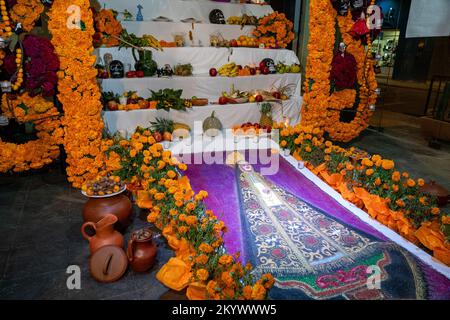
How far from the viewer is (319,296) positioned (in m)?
2.56

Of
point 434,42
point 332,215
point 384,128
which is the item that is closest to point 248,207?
point 332,215

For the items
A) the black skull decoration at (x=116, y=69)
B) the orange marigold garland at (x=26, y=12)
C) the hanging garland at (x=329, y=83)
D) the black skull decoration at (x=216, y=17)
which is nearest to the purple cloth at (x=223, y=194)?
the hanging garland at (x=329, y=83)

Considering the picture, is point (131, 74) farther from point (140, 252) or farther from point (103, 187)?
point (140, 252)

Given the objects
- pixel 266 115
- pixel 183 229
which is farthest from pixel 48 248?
pixel 266 115

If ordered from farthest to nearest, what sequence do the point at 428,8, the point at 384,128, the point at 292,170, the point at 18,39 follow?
the point at 384,128 → the point at 292,170 → the point at 18,39 → the point at 428,8

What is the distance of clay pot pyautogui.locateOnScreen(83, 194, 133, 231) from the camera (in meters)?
3.33

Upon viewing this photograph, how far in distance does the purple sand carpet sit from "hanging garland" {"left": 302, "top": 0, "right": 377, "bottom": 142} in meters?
1.56

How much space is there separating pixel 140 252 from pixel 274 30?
18.8ft

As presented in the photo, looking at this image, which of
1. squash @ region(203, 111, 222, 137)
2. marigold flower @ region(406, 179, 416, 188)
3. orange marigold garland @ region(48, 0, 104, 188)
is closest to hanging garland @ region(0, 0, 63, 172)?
orange marigold garland @ region(48, 0, 104, 188)

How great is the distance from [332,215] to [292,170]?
1.11 m

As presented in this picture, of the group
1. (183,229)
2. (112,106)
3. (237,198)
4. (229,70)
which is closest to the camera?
(183,229)

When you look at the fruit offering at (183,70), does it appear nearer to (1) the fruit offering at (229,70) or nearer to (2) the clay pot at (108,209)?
(1) the fruit offering at (229,70)

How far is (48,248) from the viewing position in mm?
3293
